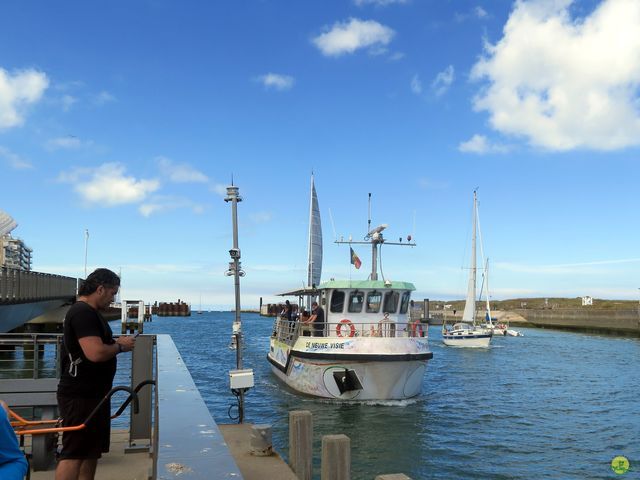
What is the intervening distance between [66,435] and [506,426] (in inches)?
623

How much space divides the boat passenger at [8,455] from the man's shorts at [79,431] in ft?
6.08

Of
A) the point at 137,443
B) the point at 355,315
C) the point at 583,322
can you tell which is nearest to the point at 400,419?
the point at 355,315

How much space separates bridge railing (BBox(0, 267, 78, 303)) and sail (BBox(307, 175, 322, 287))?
56.0ft

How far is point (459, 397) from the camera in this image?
22766 mm

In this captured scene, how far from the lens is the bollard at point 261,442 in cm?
738

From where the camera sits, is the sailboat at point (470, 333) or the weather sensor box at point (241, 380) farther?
the sailboat at point (470, 333)

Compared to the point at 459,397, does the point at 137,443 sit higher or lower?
higher

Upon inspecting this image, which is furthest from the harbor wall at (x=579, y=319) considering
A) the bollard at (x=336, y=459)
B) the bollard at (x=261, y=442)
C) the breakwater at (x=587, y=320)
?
the bollard at (x=336, y=459)

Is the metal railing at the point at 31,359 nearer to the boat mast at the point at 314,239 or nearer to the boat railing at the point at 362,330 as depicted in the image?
the boat railing at the point at 362,330

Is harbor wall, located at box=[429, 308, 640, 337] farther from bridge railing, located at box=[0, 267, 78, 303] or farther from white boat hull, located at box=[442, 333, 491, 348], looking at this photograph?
bridge railing, located at box=[0, 267, 78, 303]

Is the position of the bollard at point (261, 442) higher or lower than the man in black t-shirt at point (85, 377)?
lower

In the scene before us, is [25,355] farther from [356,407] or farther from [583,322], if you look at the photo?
[583,322]

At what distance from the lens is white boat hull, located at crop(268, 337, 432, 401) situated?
18.1 meters

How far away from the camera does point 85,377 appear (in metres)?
4.46
